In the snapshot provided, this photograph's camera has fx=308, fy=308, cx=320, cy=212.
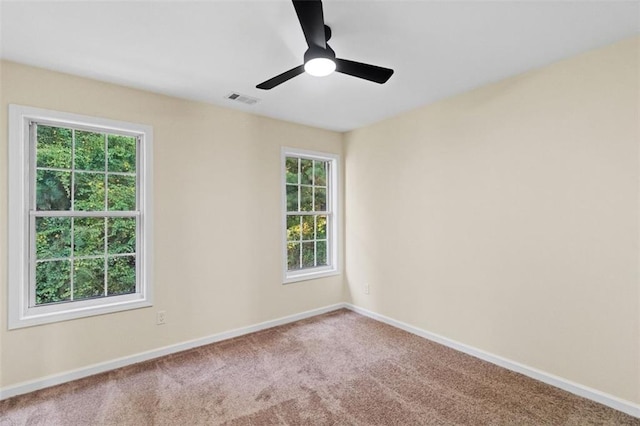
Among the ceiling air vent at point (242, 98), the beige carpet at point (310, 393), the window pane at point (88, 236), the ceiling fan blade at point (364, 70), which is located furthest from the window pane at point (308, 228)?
the ceiling fan blade at point (364, 70)

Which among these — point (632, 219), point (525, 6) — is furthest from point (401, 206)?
point (525, 6)

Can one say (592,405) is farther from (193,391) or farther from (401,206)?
(193,391)

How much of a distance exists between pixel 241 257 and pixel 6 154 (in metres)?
2.10

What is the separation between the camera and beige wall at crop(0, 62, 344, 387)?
95.0 inches

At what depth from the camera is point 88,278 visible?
2.72 meters

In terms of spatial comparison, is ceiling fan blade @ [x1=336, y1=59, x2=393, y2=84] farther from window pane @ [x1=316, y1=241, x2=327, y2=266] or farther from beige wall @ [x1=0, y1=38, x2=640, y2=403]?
window pane @ [x1=316, y1=241, x2=327, y2=266]

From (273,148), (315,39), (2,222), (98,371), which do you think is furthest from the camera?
(273,148)

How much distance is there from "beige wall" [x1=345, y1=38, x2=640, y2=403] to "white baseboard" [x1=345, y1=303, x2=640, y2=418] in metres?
0.05

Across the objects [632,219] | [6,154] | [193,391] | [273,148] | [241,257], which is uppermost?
[273,148]

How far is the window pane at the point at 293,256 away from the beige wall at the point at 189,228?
259 mm

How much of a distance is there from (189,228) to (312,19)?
2348 mm

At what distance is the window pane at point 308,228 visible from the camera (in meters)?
4.17

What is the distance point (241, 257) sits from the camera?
3.48 m

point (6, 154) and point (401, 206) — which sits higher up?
point (6, 154)
